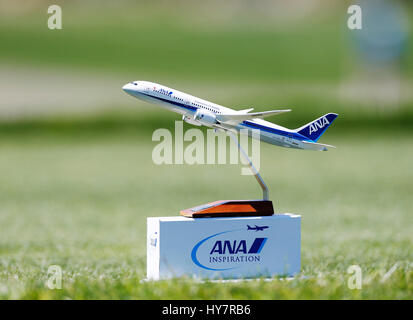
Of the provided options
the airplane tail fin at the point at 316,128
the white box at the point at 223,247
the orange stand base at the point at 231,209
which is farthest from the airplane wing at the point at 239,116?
the white box at the point at 223,247

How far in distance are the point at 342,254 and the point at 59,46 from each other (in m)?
65.8

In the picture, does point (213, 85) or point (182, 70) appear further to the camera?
point (182, 70)

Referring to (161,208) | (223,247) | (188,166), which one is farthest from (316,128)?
(188,166)

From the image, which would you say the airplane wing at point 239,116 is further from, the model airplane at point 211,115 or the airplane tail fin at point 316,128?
the airplane tail fin at point 316,128

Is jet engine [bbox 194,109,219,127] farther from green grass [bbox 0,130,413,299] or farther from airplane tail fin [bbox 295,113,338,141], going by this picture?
green grass [bbox 0,130,413,299]

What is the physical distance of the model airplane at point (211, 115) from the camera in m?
8.27

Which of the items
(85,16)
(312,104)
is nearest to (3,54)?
(85,16)

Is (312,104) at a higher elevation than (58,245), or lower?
higher

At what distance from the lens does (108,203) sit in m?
17.7

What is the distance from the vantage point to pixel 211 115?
8.28 meters

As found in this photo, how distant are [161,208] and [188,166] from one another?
9.54 m

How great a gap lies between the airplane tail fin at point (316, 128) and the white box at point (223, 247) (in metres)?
1.18

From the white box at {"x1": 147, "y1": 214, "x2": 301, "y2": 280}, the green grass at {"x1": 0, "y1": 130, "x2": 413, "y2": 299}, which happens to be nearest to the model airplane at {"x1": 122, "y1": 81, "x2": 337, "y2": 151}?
the white box at {"x1": 147, "y1": 214, "x2": 301, "y2": 280}
